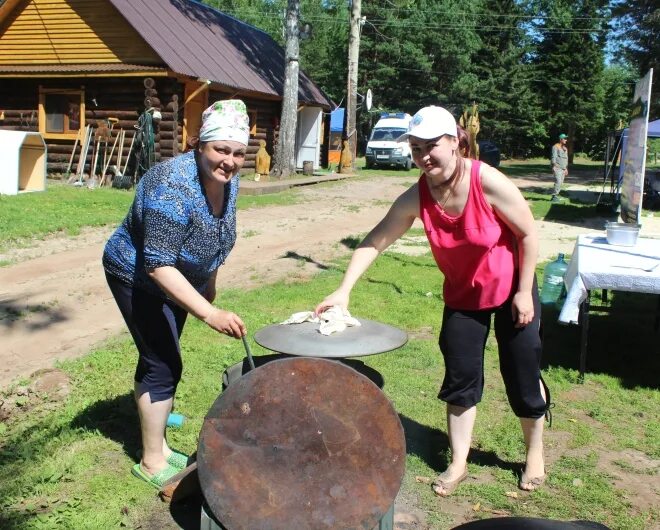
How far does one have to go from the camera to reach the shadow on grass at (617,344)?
5246mm

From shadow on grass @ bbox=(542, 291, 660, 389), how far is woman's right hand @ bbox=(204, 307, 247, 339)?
3.37m

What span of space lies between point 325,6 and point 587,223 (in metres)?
54.5

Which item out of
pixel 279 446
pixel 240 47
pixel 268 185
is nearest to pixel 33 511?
pixel 279 446

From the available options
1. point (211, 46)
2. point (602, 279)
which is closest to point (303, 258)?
point (602, 279)

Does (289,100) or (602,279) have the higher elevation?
(289,100)

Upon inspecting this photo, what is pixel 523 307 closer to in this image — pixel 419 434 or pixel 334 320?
pixel 334 320

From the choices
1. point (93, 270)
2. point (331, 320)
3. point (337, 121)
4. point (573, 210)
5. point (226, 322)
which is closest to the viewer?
point (226, 322)

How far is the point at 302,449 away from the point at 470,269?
1.16m

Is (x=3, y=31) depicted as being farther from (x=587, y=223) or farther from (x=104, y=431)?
(x=104, y=431)

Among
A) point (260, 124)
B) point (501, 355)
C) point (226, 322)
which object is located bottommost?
point (501, 355)

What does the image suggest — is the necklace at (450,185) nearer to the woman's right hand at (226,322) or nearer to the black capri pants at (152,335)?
the woman's right hand at (226,322)

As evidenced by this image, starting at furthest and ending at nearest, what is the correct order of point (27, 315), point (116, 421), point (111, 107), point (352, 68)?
1. point (352, 68)
2. point (111, 107)
3. point (27, 315)
4. point (116, 421)

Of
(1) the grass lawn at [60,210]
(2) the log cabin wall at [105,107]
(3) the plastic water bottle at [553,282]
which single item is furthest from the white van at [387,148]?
(3) the plastic water bottle at [553,282]

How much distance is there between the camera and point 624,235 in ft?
18.4
